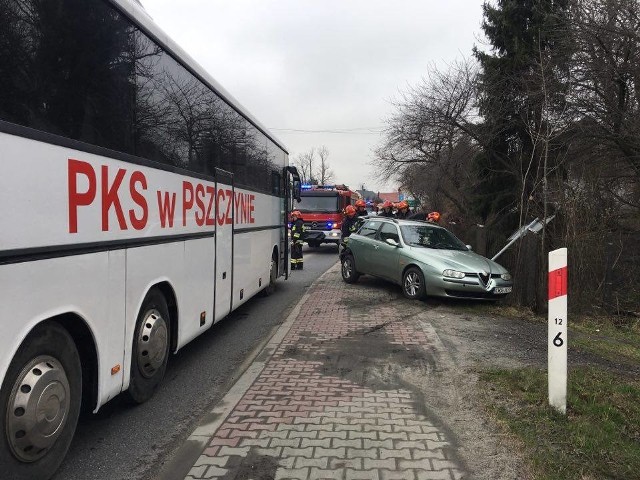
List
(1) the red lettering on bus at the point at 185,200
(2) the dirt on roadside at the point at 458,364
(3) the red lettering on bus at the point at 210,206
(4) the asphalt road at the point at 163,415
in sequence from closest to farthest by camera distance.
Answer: (4) the asphalt road at the point at 163,415, (2) the dirt on roadside at the point at 458,364, (1) the red lettering on bus at the point at 185,200, (3) the red lettering on bus at the point at 210,206

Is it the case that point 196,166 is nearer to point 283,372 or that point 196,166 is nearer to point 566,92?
point 283,372

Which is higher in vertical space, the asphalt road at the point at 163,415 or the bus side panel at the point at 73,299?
the bus side panel at the point at 73,299

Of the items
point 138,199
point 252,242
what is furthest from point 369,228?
point 138,199

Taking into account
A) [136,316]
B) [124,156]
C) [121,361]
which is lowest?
[121,361]

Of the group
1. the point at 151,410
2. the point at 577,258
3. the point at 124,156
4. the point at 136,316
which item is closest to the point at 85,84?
the point at 124,156

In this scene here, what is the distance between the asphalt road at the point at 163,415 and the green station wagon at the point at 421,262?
3180 millimetres

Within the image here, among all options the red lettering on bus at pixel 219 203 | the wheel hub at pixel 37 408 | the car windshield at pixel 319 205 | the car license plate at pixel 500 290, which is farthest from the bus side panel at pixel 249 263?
the car windshield at pixel 319 205

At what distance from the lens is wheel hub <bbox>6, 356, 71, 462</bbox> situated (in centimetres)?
274

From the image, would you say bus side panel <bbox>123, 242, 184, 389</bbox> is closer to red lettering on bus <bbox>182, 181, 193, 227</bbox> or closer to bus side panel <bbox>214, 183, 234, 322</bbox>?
red lettering on bus <bbox>182, 181, 193, 227</bbox>

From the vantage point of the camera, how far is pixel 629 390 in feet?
15.4

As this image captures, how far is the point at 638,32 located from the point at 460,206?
1674 centimetres

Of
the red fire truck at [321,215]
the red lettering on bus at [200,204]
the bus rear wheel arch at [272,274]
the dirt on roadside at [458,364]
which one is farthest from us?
the red fire truck at [321,215]

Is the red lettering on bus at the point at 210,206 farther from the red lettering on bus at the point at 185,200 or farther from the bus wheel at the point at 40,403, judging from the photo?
the bus wheel at the point at 40,403

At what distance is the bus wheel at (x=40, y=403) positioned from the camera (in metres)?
2.71
